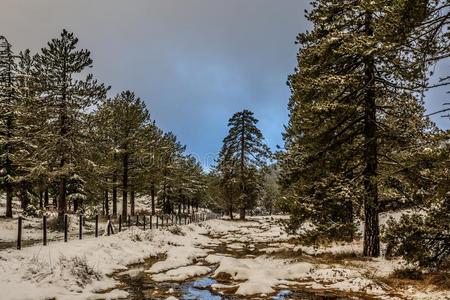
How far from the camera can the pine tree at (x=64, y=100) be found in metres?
24.0

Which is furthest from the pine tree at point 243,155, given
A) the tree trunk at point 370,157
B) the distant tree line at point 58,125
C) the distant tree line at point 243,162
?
the tree trunk at point 370,157

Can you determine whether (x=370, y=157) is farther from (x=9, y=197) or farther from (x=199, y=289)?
(x=9, y=197)

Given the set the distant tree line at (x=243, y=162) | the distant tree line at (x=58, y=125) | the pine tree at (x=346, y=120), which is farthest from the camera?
the distant tree line at (x=243, y=162)

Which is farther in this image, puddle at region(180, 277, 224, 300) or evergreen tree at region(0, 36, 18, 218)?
evergreen tree at region(0, 36, 18, 218)

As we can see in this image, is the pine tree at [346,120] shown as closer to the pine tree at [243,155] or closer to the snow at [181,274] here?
the snow at [181,274]

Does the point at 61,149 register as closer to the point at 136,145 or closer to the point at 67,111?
the point at 67,111

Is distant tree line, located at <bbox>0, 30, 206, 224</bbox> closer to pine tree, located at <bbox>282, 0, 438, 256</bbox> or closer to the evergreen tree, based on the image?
the evergreen tree

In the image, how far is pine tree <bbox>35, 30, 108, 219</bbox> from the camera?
2398 cm

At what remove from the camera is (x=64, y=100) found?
2447cm

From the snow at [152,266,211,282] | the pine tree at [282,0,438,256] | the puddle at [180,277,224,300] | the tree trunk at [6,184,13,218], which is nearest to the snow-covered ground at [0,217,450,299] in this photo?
the snow at [152,266,211,282]

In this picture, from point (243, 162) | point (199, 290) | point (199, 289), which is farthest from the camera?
point (243, 162)

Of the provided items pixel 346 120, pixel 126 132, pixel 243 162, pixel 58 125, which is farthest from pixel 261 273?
pixel 243 162

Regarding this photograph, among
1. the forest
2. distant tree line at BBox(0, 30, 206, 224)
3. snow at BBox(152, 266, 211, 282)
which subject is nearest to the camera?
the forest

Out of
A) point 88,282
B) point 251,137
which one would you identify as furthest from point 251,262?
point 251,137
